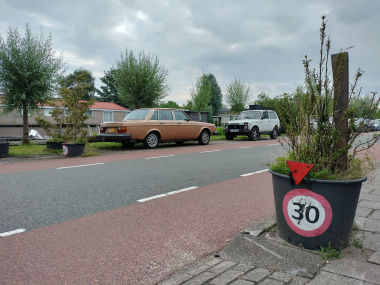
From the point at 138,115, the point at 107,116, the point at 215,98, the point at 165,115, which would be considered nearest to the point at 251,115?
the point at 165,115

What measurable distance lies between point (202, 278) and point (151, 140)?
10.6 m

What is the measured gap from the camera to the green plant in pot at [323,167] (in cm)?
257

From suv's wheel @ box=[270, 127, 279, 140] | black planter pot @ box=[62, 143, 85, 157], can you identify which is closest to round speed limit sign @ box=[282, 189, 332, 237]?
black planter pot @ box=[62, 143, 85, 157]

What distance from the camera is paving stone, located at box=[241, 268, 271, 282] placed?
225 cm

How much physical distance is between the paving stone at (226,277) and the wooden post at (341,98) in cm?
138

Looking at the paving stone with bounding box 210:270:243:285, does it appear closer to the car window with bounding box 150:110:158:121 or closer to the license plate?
the license plate

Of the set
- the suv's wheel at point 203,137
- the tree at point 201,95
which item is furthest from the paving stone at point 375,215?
the tree at point 201,95

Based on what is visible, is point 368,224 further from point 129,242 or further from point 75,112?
point 75,112

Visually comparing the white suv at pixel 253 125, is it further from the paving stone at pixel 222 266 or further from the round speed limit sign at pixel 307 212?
the paving stone at pixel 222 266

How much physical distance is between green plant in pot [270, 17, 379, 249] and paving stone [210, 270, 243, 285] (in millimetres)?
768

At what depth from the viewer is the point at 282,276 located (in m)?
2.28

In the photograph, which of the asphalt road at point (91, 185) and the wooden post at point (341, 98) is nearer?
the wooden post at point (341, 98)

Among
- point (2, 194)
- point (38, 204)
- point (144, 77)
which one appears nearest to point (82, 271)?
point (38, 204)

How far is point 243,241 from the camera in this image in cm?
291
